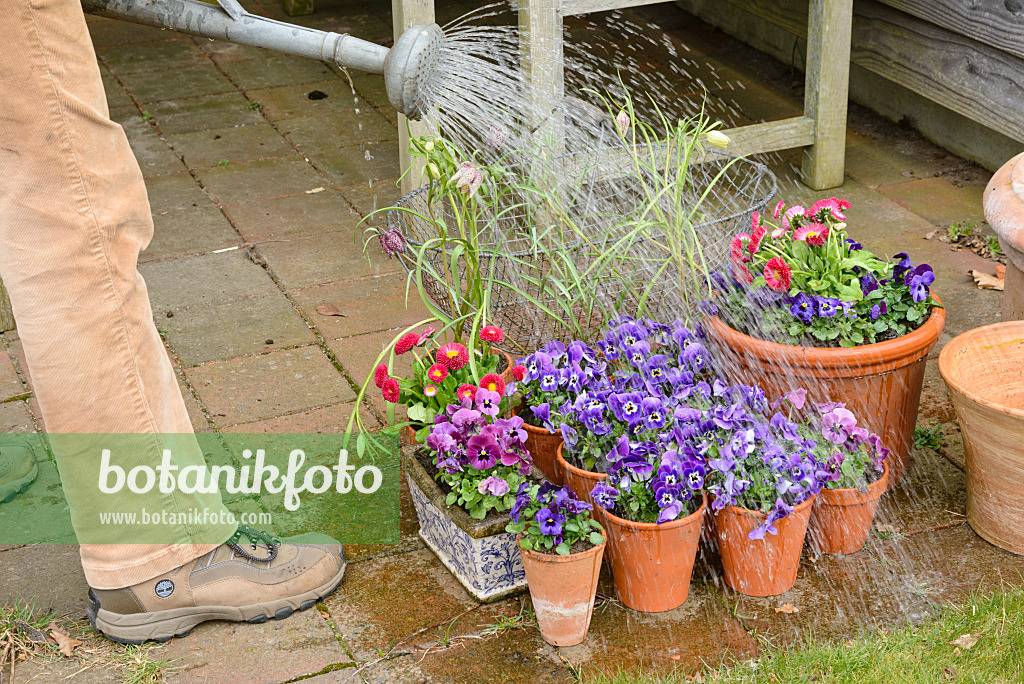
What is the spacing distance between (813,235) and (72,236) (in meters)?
1.60

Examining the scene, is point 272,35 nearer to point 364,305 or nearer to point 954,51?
point 364,305

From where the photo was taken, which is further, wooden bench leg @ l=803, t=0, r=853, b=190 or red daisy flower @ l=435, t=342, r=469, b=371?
wooden bench leg @ l=803, t=0, r=853, b=190

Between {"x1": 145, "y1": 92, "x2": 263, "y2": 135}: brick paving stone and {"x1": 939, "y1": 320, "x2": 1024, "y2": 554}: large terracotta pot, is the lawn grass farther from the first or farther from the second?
{"x1": 145, "y1": 92, "x2": 263, "y2": 135}: brick paving stone

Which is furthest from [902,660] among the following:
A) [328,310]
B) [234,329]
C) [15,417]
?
[15,417]

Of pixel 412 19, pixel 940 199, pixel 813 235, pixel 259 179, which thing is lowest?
pixel 940 199

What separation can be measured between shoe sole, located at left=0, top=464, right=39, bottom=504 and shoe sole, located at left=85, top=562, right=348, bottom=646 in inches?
21.4

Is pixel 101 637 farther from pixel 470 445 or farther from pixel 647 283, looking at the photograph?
pixel 647 283

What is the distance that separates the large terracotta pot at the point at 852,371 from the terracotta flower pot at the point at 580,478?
18.4 inches

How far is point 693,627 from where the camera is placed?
2.21m

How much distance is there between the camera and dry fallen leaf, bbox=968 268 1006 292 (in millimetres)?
3432

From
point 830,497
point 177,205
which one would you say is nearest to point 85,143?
point 830,497

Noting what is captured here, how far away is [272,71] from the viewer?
535cm

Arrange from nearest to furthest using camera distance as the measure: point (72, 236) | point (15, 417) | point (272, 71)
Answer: point (72, 236), point (15, 417), point (272, 71)

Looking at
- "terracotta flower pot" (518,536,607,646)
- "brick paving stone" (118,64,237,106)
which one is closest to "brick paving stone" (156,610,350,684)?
"terracotta flower pot" (518,536,607,646)
